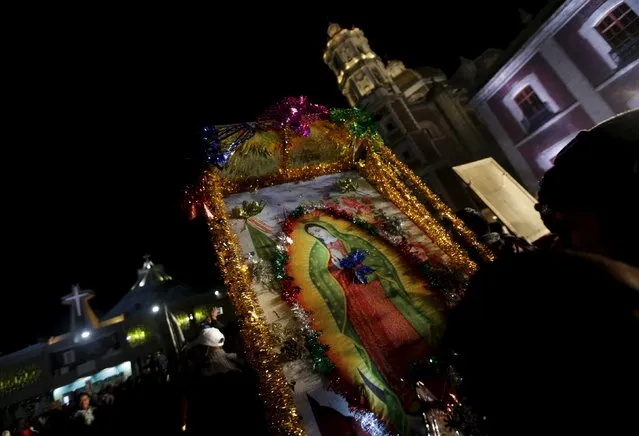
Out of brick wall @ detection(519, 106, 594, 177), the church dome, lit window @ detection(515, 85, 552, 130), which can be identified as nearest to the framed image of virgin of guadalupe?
brick wall @ detection(519, 106, 594, 177)

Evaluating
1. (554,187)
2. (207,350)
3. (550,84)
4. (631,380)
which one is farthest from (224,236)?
(550,84)

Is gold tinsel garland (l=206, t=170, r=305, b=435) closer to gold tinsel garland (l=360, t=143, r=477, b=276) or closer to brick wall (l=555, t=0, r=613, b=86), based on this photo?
gold tinsel garland (l=360, t=143, r=477, b=276)

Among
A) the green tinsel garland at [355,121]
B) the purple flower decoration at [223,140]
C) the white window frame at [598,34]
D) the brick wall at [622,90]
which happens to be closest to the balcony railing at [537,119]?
the brick wall at [622,90]

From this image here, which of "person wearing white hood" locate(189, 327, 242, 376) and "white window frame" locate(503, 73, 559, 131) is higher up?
"white window frame" locate(503, 73, 559, 131)

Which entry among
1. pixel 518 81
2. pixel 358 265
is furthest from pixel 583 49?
pixel 358 265

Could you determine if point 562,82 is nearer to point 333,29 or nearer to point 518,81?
point 518,81

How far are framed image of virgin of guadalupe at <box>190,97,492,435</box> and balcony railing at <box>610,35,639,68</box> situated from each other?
53.4 ft

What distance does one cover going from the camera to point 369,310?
5.18m

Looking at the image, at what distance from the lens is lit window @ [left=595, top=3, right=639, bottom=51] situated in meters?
15.7

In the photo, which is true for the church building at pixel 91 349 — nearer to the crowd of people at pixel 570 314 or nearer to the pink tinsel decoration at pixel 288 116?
the pink tinsel decoration at pixel 288 116

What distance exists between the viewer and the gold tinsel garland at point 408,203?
240 inches

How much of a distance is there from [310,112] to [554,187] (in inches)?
220

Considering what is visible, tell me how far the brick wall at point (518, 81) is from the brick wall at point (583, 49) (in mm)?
1078

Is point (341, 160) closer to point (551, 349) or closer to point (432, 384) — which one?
point (432, 384)
